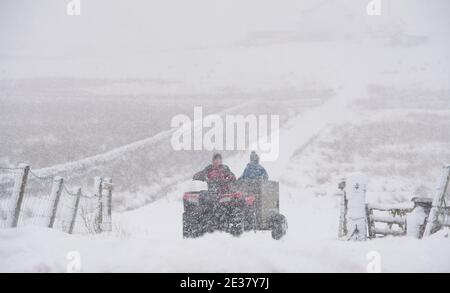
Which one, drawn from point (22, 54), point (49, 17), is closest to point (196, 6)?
point (49, 17)

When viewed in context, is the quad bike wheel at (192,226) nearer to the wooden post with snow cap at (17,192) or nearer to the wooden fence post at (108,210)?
the wooden post with snow cap at (17,192)

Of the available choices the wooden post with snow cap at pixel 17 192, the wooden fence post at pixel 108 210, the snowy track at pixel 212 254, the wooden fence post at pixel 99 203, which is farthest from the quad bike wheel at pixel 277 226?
the wooden post with snow cap at pixel 17 192

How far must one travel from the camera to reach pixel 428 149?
2883cm

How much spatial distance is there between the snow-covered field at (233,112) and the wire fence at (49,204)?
74 centimetres

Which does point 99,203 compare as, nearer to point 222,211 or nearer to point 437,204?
point 222,211

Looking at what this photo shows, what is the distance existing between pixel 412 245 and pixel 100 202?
24.8ft

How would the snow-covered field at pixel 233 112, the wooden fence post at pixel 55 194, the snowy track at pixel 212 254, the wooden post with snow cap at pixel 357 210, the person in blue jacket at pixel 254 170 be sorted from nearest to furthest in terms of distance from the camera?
the snowy track at pixel 212 254 < the snow-covered field at pixel 233 112 < the wooden post with snow cap at pixel 357 210 < the wooden fence post at pixel 55 194 < the person in blue jacket at pixel 254 170

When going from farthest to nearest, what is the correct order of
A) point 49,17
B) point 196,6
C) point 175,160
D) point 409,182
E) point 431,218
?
point 196,6 → point 49,17 → point 175,160 → point 409,182 → point 431,218

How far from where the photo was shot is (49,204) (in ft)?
31.4

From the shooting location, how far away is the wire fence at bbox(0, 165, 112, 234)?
8.51m

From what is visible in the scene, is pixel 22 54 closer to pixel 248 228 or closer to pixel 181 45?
pixel 181 45

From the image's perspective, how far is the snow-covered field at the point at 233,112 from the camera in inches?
260

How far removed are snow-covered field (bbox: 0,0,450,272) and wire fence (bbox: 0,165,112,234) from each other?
738 millimetres

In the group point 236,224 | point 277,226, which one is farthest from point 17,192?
point 277,226
